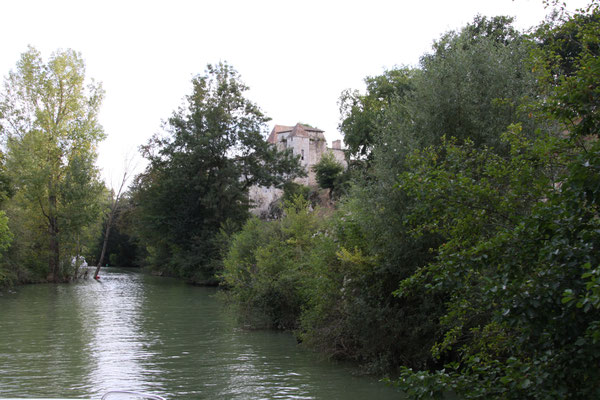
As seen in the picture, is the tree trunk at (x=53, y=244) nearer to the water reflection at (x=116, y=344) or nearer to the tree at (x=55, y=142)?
the tree at (x=55, y=142)

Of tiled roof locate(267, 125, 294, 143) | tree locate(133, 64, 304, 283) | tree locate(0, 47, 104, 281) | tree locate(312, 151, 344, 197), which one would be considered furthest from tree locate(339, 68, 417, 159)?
tiled roof locate(267, 125, 294, 143)

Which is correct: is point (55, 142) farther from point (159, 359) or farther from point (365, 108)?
point (159, 359)

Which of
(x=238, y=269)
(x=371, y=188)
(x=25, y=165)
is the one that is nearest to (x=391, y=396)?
(x=371, y=188)

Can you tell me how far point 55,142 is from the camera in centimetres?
4078

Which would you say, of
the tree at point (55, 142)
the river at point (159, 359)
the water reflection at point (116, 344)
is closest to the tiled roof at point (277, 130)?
the tree at point (55, 142)

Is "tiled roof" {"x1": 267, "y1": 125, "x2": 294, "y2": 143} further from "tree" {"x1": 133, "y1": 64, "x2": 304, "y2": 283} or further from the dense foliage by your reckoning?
the dense foliage

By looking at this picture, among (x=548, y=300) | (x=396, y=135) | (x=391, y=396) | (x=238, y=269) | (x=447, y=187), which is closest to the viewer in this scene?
(x=548, y=300)

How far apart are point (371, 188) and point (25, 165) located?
Result: 32552 mm

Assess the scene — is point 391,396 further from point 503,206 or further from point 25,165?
point 25,165

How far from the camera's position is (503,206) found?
6555 millimetres

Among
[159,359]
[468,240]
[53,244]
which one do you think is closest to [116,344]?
[159,359]

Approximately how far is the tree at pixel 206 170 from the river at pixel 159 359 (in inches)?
758

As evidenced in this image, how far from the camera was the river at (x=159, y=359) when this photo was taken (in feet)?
35.6

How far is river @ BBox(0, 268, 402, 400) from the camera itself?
35.6 ft
